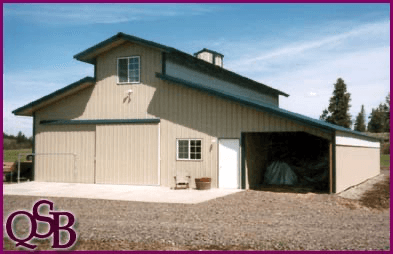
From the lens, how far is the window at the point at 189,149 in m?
19.8

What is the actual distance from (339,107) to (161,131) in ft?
159

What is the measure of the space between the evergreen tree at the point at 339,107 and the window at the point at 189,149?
152 ft

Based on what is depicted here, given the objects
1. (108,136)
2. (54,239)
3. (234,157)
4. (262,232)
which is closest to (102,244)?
(54,239)

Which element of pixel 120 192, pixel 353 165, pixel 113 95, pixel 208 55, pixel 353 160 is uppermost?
pixel 208 55

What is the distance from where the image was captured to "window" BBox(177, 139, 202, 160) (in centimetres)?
1975

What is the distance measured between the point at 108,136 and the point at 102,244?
12882 millimetres

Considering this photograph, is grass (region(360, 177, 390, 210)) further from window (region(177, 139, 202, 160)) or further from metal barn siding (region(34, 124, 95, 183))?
metal barn siding (region(34, 124, 95, 183))

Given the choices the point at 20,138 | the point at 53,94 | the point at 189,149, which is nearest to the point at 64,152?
the point at 53,94

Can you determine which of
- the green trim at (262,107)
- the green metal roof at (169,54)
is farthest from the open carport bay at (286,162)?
the green metal roof at (169,54)

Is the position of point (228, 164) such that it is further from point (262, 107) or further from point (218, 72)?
point (218, 72)

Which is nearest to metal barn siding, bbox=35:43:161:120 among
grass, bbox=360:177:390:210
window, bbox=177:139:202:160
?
window, bbox=177:139:202:160

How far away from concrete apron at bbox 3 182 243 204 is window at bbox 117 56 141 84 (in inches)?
A: 199

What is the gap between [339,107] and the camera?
63281 millimetres

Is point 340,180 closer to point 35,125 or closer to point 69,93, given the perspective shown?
point 69,93
